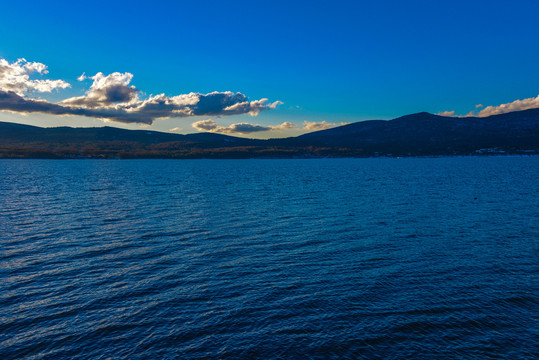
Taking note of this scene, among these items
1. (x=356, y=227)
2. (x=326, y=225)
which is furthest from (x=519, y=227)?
(x=326, y=225)

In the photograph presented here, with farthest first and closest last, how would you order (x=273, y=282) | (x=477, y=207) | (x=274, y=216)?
(x=477, y=207)
(x=274, y=216)
(x=273, y=282)

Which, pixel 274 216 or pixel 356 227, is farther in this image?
pixel 274 216

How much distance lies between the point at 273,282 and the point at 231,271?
4197mm

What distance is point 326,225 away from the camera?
43.6 meters

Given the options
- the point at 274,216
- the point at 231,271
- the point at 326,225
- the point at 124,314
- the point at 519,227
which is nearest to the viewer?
the point at 124,314

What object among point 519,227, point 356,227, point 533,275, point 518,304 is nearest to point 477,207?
point 519,227

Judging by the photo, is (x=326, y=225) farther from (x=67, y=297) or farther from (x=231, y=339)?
(x=67, y=297)

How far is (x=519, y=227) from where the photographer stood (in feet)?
134

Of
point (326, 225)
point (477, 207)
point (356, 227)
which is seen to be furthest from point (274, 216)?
point (477, 207)

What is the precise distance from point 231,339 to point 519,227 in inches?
1664

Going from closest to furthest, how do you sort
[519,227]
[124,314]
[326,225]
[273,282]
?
[124,314]
[273,282]
[519,227]
[326,225]

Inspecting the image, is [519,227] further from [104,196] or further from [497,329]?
[104,196]

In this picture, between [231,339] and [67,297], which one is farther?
[67,297]

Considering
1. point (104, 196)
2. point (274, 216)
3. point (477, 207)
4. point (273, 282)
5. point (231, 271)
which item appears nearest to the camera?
point (273, 282)
